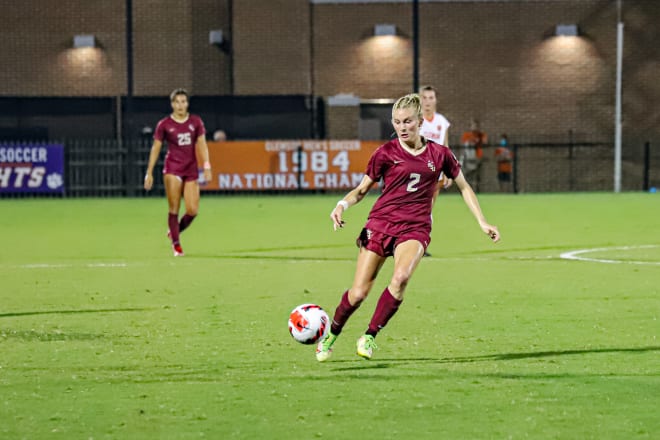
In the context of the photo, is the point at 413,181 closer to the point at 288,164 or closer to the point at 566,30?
the point at 288,164

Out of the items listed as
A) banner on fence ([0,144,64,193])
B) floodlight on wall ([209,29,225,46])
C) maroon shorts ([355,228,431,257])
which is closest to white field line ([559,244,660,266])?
maroon shorts ([355,228,431,257])

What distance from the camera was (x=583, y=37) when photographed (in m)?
43.8

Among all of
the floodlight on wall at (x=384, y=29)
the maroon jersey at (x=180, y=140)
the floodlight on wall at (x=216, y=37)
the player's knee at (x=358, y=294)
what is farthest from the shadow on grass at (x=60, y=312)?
the floodlight on wall at (x=384, y=29)

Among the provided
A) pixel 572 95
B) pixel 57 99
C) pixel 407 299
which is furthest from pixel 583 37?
pixel 407 299

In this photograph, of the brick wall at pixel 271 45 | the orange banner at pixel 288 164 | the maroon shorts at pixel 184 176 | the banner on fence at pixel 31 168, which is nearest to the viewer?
the maroon shorts at pixel 184 176

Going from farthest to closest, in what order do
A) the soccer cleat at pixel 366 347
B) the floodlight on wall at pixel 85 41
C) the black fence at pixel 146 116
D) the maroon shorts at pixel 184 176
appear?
the floodlight on wall at pixel 85 41
the black fence at pixel 146 116
the maroon shorts at pixel 184 176
the soccer cleat at pixel 366 347

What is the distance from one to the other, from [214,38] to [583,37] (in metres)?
12.5

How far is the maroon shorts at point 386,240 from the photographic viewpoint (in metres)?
8.36

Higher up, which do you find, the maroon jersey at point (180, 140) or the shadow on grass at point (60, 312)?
the maroon jersey at point (180, 140)

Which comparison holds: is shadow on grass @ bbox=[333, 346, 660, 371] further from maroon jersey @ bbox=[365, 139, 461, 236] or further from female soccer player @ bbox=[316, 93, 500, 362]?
maroon jersey @ bbox=[365, 139, 461, 236]

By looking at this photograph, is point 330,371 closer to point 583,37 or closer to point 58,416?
point 58,416

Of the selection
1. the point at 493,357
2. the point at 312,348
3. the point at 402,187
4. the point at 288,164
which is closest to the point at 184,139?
the point at 312,348

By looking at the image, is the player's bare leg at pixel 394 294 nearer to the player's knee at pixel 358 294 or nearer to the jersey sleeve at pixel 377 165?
the player's knee at pixel 358 294

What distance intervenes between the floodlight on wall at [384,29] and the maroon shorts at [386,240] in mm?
35830
